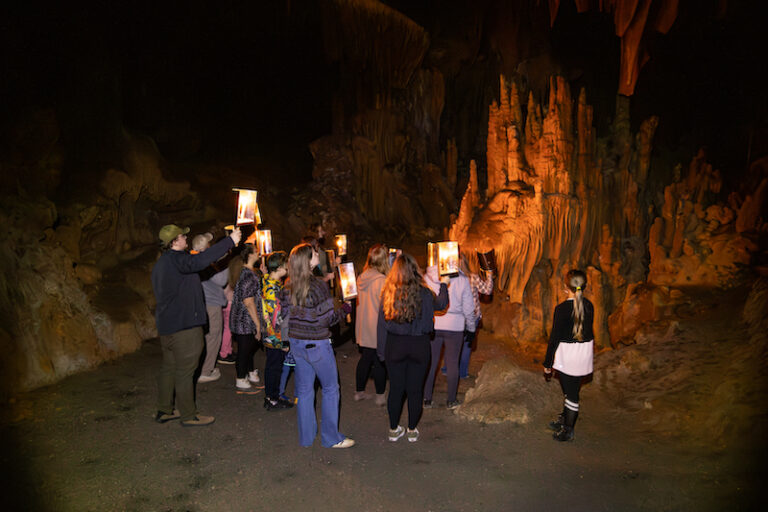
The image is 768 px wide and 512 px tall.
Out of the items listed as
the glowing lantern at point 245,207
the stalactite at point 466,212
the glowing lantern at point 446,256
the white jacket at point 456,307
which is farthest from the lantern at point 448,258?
the stalactite at point 466,212

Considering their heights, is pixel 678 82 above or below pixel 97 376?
above

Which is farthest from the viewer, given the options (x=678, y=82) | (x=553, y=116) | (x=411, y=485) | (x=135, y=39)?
(x=678, y=82)

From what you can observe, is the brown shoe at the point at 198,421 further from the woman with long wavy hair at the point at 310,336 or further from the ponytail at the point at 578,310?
the ponytail at the point at 578,310

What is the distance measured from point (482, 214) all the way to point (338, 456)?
6.26 metres

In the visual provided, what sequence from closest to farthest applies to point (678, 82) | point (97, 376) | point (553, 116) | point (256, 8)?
1. point (97, 376)
2. point (553, 116)
3. point (256, 8)
4. point (678, 82)

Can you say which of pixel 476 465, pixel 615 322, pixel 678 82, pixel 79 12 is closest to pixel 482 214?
pixel 615 322

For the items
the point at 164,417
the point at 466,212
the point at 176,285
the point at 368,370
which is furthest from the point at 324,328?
the point at 466,212

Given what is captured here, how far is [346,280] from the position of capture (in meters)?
6.30

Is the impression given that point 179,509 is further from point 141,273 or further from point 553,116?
point 553,116

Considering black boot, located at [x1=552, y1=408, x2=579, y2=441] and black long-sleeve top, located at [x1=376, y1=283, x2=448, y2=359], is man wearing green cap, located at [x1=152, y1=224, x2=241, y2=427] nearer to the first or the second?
black long-sleeve top, located at [x1=376, y1=283, x2=448, y2=359]

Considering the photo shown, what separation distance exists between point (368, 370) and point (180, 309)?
2.32 metres

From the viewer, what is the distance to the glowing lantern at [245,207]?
5.67 metres

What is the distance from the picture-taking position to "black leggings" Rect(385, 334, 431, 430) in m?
4.28

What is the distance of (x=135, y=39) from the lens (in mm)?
14977
